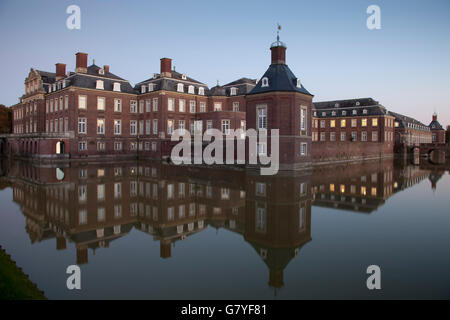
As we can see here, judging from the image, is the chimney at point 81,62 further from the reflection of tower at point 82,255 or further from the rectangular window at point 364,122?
the rectangular window at point 364,122

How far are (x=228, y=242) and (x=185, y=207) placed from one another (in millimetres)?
4457

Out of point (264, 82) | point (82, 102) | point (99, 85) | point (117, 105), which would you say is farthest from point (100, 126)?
point (264, 82)

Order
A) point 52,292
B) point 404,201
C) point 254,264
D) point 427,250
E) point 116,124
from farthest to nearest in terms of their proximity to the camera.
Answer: point 116,124, point 404,201, point 427,250, point 254,264, point 52,292

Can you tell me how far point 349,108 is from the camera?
59.4 metres

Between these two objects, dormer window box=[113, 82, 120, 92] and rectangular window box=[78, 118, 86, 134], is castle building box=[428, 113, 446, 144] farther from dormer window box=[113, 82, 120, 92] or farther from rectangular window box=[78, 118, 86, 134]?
rectangular window box=[78, 118, 86, 134]

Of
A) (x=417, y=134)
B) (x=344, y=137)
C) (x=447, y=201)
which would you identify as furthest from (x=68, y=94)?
(x=417, y=134)

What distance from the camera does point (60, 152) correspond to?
38.5 metres

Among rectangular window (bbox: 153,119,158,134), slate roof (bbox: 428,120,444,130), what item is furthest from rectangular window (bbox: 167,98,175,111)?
slate roof (bbox: 428,120,444,130)

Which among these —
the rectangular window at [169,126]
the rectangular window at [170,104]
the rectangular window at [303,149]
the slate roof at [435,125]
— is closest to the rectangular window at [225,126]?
the rectangular window at [169,126]

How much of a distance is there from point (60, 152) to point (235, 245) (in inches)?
1460

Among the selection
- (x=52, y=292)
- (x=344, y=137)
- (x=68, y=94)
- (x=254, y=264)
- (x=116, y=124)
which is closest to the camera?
(x=52, y=292)

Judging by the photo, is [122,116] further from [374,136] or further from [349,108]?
[374,136]

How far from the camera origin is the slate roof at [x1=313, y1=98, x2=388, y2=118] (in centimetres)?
5562

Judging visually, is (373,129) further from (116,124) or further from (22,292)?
(22,292)
